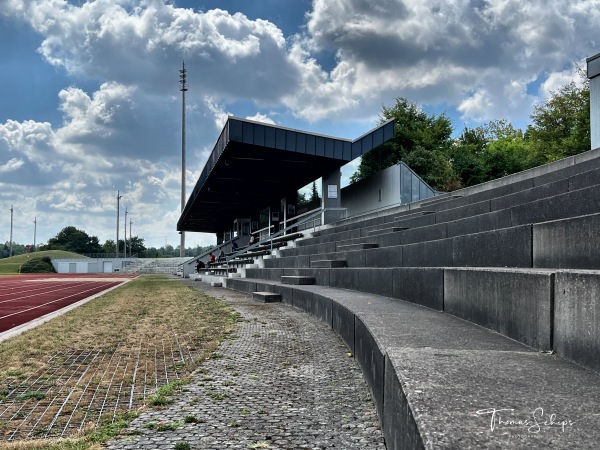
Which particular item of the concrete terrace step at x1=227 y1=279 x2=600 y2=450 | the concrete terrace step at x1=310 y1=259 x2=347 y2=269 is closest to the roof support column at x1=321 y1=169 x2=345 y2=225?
the concrete terrace step at x1=310 y1=259 x2=347 y2=269

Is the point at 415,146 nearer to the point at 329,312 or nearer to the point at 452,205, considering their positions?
the point at 452,205

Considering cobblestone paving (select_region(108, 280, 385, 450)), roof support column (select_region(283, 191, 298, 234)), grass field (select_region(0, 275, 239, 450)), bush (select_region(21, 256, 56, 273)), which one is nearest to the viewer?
cobblestone paving (select_region(108, 280, 385, 450))

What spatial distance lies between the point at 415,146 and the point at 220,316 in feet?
117

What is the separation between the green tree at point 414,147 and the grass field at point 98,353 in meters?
31.3

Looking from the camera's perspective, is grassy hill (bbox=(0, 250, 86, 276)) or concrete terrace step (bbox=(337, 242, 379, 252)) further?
grassy hill (bbox=(0, 250, 86, 276))

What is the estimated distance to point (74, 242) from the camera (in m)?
128

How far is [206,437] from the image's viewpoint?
316cm

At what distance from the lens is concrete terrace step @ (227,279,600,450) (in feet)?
5.83

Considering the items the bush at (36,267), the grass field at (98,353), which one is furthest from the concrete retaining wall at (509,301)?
the bush at (36,267)

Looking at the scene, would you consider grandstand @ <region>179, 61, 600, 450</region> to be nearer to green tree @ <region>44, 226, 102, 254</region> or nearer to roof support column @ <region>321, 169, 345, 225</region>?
roof support column @ <region>321, 169, 345, 225</region>

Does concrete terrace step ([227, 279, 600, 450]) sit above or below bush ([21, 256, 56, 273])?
above

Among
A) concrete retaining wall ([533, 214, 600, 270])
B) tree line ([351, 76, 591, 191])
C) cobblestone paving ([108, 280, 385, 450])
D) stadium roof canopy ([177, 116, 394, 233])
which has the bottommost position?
cobblestone paving ([108, 280, 385, 450])

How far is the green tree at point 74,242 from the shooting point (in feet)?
417

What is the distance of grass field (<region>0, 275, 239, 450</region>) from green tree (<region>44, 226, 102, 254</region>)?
127 metres
